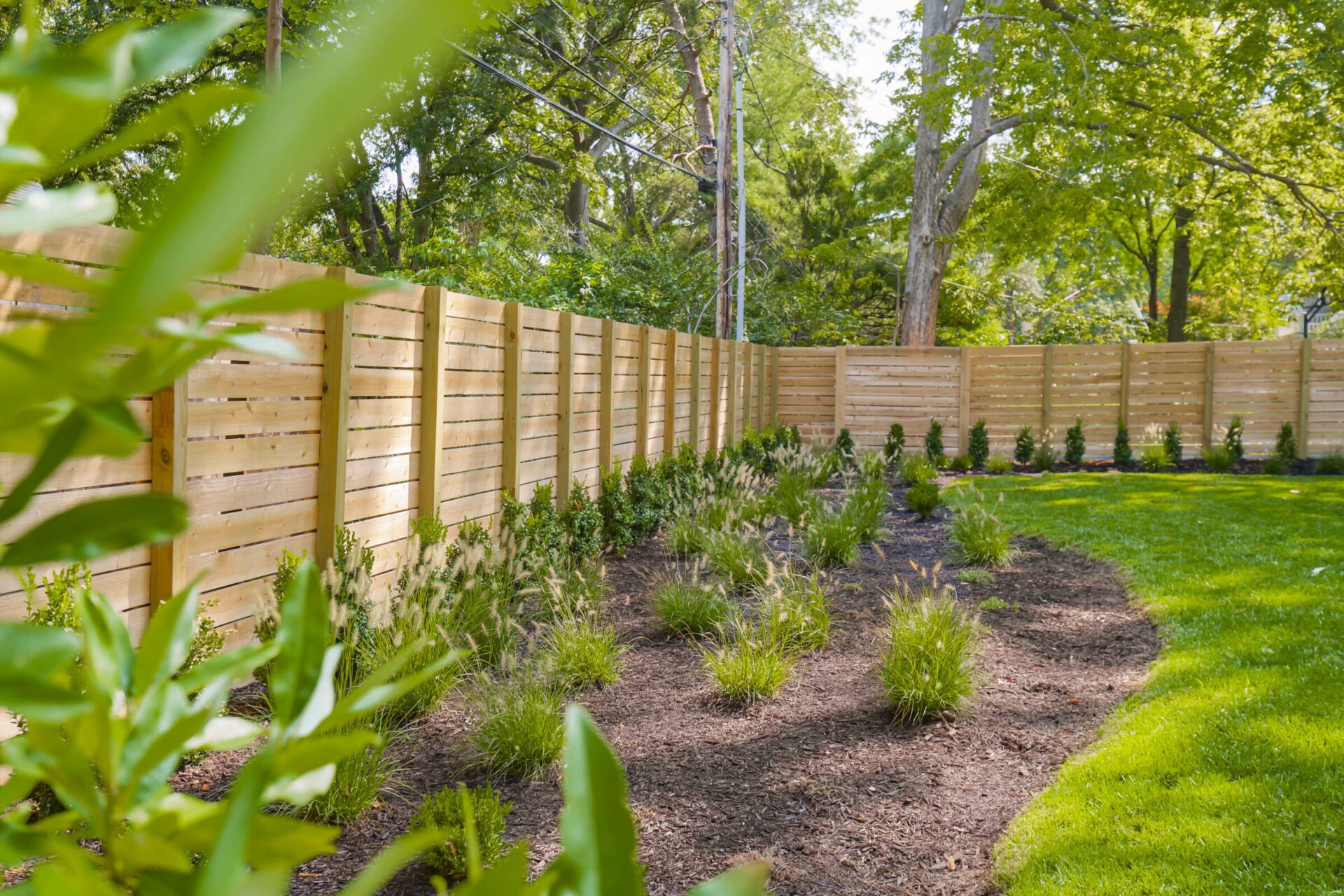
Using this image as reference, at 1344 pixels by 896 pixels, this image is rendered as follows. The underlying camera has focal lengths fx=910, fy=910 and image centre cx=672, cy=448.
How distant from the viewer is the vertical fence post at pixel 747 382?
13.2 metres

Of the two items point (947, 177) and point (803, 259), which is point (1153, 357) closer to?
point (947, 177)

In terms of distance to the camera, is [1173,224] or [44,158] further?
[1173,224]

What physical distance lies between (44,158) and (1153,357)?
16786mm

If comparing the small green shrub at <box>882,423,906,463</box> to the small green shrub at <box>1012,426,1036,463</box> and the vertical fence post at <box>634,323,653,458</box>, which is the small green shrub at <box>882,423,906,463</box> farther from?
the vertical fence post at <box>634,323,653,458</box>

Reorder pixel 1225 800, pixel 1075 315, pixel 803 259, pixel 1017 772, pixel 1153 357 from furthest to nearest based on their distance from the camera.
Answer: pixel 1075 315 < pixel 803 259 < pixel 1153 357 < pixel 1017 772 < pixel 1225 800

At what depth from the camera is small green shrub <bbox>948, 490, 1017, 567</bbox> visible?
6914 mm

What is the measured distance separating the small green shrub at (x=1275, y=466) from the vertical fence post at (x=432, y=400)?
11978mm

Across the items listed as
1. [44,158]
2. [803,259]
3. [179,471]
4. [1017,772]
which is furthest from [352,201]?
[44,158]

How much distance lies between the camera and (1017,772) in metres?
3.62

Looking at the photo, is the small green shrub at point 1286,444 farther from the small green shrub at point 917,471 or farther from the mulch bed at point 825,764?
the mulch bed at point 825,764

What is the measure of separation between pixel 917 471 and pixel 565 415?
470 cm

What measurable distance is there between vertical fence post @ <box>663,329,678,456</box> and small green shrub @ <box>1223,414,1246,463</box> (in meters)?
9.10

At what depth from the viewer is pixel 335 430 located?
4309mm

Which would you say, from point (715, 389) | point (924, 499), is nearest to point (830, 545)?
point (924, 499)
